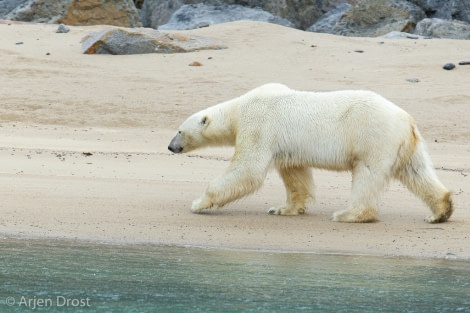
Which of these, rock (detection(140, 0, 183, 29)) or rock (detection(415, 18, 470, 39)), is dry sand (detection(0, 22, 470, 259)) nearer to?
rock (detection(415, 18, 470, 39))

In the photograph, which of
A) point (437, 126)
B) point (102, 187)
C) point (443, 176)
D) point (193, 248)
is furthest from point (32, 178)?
point (437, 126)

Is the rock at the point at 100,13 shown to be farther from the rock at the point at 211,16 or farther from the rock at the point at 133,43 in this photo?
the rock at the point at 133,43

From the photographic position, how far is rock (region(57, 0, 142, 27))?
2406cm

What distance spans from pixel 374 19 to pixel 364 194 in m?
17.8

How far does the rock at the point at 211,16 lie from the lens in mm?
25312

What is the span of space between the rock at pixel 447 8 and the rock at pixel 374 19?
5.98 feet

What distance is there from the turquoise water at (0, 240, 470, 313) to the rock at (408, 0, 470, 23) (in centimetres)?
2070

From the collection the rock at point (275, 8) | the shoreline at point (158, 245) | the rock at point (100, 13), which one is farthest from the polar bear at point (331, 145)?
the rock at point (275, 8)

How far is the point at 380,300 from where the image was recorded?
603cm

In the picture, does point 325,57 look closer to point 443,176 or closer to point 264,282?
point 443,176

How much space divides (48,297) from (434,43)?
15330mm

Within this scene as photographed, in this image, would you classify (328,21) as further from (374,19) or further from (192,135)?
(192,135)

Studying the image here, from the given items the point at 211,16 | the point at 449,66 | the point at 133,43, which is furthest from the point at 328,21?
the point at 449,66

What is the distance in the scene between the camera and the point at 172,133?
46.5 feet
